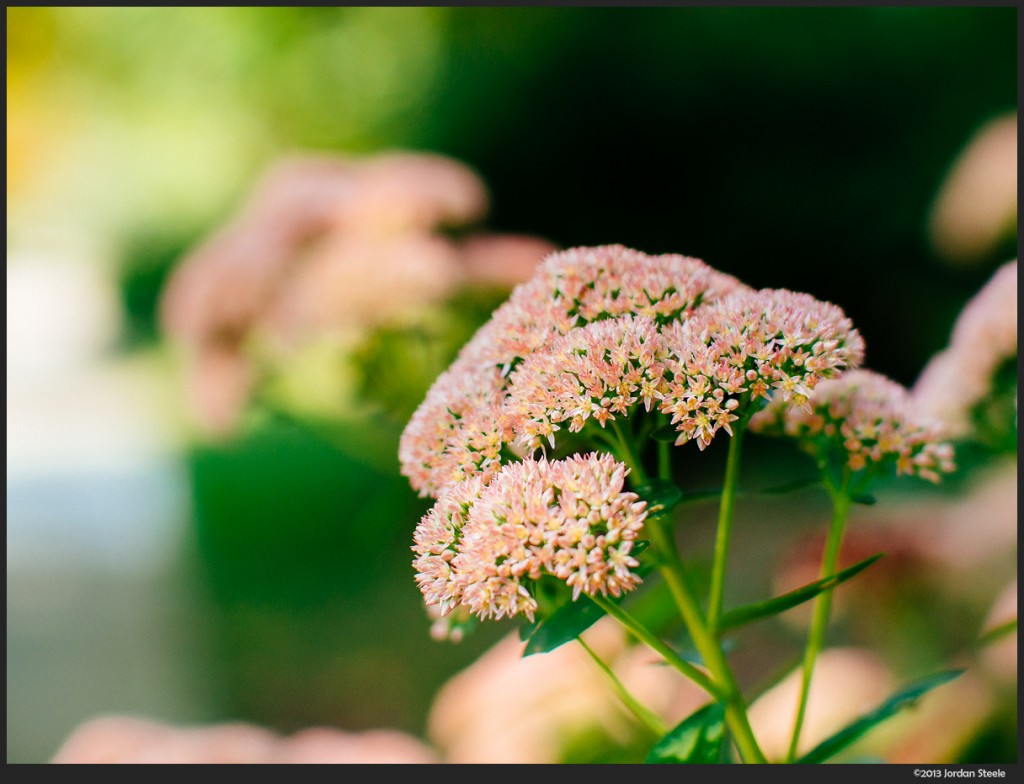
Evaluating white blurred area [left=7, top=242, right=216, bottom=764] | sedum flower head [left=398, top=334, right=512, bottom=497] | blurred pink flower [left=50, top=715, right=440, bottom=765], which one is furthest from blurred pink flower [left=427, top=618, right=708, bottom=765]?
white blurred area [left=7, top=242, right=216, bottom=764]

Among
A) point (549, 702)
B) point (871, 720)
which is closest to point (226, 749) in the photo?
point (549, 702)

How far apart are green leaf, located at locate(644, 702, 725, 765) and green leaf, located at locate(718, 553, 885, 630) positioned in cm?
6

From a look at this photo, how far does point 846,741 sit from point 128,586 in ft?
9.13

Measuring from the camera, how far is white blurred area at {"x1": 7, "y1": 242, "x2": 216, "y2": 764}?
2.27 meters

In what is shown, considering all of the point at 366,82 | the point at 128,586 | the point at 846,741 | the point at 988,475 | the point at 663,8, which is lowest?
the point at 128,586

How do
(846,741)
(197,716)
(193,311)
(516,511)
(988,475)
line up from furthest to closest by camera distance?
(197,716) < (988,475) < (193,311) < (846,741) < (516,511)

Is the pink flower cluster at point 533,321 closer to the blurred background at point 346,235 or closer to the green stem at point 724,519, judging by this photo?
the green stem at point 724,519

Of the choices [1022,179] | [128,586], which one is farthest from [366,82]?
[1022,179]

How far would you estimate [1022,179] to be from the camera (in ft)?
2.96

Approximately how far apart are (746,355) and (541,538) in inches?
6.5

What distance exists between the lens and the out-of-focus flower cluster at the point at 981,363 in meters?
0.81

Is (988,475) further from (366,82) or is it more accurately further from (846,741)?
(366,82)

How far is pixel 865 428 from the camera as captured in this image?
604mm

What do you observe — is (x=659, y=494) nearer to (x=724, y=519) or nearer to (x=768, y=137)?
(x=724, y=519)
